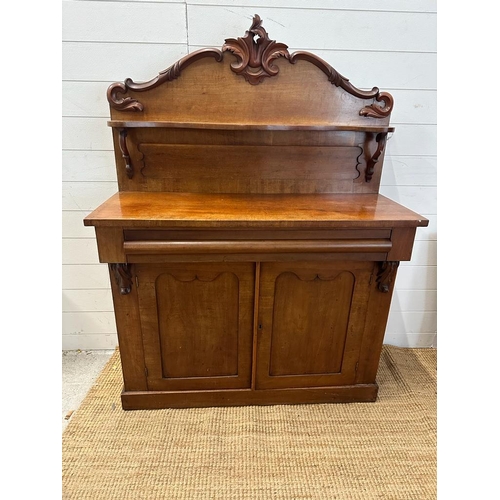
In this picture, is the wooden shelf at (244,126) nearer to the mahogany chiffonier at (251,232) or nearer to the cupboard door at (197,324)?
the mahogany chiffonier at (251,232)

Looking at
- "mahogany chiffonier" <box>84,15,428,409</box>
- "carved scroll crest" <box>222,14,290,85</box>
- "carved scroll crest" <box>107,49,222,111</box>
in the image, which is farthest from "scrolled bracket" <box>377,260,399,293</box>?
"carved scroll crest" <box>107,49,222,111</box>

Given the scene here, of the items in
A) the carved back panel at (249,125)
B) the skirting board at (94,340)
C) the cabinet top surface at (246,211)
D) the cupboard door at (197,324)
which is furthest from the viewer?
the skirting board at (94,340)

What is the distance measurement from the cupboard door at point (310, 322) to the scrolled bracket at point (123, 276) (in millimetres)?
535

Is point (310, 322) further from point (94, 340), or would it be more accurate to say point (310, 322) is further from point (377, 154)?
point (94, 340)

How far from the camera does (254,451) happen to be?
1.42 m

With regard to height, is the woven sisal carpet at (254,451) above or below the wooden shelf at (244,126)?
below

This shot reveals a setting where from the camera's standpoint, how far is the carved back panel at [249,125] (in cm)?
150

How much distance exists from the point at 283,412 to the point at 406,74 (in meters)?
1.74

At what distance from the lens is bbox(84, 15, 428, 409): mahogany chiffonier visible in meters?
1.31

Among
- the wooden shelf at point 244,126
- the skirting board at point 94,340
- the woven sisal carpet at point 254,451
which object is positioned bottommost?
the woven sisal carpet at point 254,451

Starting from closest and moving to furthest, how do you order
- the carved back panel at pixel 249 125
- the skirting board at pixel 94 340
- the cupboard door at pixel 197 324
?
the cupboard door at pixel 197 324 → the carved back panel at pixel 249 125 → the skirting board at pixel 94 340

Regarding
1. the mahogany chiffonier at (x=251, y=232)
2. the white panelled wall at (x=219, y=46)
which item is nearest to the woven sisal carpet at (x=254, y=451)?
the mahogany chiffonier at (x=251, y=232)

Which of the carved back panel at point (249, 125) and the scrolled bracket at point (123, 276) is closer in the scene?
the scrolled bracket at point (123, 276)
